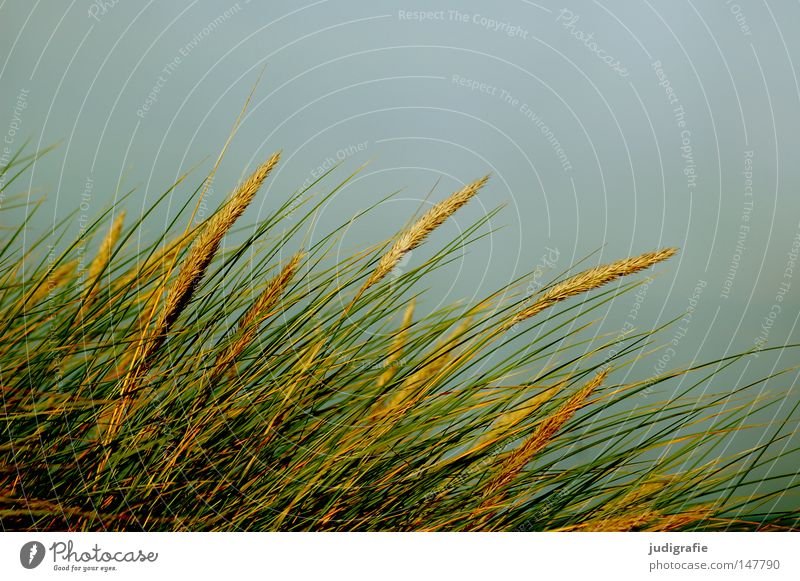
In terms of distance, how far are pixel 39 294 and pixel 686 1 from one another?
1516 millimetres

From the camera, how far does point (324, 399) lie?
118cm

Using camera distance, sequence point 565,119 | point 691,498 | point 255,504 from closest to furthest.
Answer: point 255,504
point 691,498
point 565,119

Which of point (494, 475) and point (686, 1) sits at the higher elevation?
point (686, 1)

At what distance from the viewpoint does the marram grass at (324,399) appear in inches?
43.2

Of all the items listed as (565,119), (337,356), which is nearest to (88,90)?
(337,356)

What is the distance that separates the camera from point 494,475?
1.17 meters

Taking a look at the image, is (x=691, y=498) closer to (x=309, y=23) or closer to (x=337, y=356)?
(x=337, y=356)
